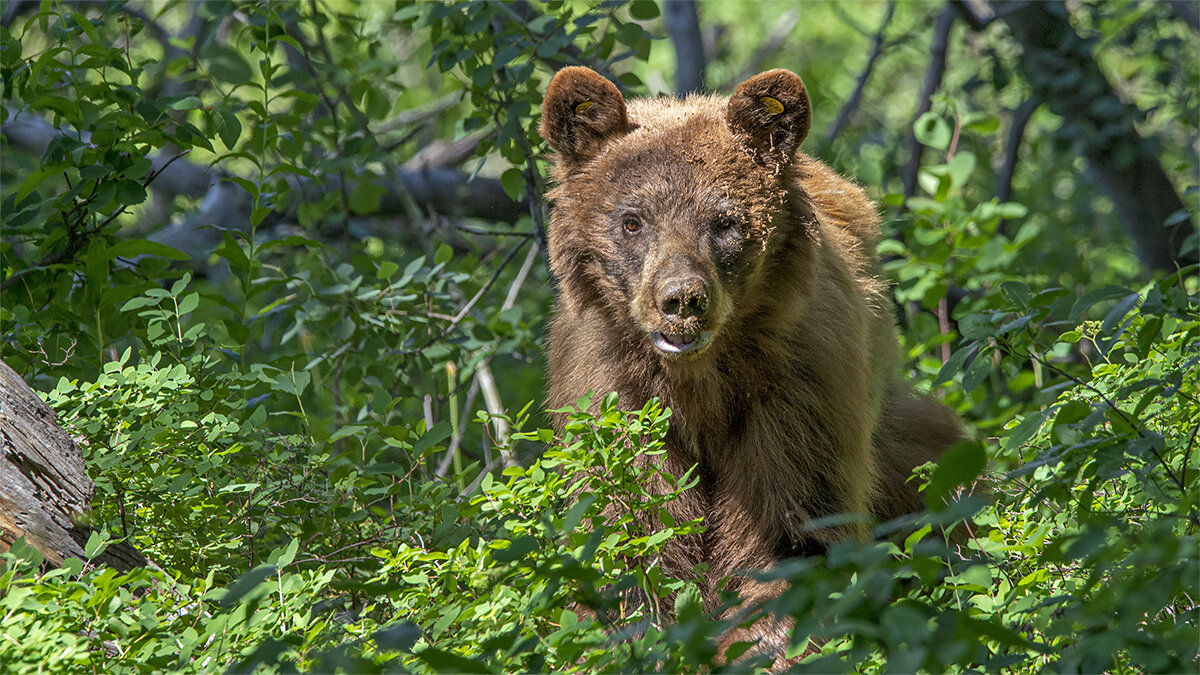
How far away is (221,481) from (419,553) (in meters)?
1.08

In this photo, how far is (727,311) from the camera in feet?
12.5

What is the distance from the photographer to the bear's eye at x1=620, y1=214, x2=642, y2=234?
13.2 feet

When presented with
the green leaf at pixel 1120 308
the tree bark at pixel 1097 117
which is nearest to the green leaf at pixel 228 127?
the green leaf at pixel 1120 308

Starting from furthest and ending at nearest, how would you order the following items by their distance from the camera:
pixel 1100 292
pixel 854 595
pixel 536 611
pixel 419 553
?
1. pixel 1100 292
2. pixel 419 553
3. pixel 536 611
4. pixel 854 595

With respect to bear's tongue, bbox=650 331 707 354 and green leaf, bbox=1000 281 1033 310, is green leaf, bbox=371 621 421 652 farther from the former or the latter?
green leaf, bbox=1000 281 1033 310

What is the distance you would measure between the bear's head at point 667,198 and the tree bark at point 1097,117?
3.85 m

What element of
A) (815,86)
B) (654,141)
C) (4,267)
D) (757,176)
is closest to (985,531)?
(757,176)

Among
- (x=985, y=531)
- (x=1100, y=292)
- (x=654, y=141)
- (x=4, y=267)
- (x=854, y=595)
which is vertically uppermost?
(x=4, y=267)

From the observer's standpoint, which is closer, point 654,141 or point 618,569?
point 618,569

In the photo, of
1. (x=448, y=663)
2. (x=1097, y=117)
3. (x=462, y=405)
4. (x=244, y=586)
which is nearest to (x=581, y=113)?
(x=244, y=586)

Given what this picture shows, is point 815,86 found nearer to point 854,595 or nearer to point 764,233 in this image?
point 764,233

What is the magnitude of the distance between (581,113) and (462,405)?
3300mm

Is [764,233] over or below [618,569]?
over

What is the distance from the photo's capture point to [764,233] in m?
3.98
